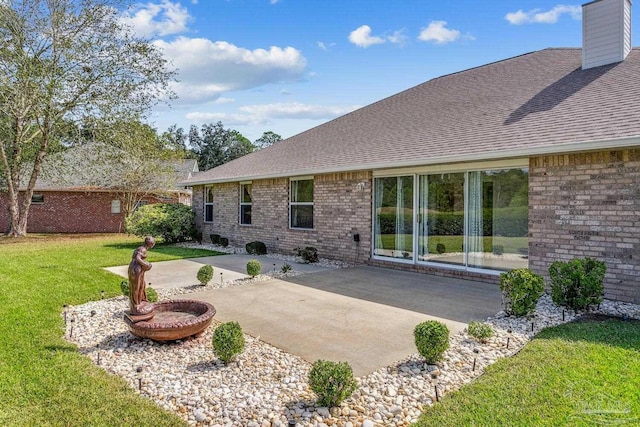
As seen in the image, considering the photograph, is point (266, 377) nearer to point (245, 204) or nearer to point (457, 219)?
point (457, 219)

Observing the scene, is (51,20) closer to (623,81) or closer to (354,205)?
(354,205)

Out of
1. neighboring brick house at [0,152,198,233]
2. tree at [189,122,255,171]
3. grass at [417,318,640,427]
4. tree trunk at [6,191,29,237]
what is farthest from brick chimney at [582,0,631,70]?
tree at [189,122,255,171]

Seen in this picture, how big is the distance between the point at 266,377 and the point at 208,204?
45.2 ft

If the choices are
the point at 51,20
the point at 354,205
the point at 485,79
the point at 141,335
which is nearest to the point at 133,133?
the point at 51,20

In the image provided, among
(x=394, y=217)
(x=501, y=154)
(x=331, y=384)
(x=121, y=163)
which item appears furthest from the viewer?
(x=121, y=163)

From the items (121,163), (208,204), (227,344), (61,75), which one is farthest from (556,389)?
(121,163)

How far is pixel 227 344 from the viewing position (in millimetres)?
4023

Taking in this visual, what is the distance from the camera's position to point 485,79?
1191 centimetres

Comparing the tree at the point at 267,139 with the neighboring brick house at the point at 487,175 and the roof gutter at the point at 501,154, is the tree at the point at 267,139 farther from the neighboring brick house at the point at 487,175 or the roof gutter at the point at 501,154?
the roof gutter at the point at 501,154

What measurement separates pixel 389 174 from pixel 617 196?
4.61 meters

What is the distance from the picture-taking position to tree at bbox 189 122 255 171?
5238cm

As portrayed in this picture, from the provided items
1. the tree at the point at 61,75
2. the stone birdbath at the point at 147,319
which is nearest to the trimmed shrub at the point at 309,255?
the stone birdbath at the point at 147,319

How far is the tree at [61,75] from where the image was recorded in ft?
56.5

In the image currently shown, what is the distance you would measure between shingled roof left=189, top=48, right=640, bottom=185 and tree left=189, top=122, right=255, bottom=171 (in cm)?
3886
